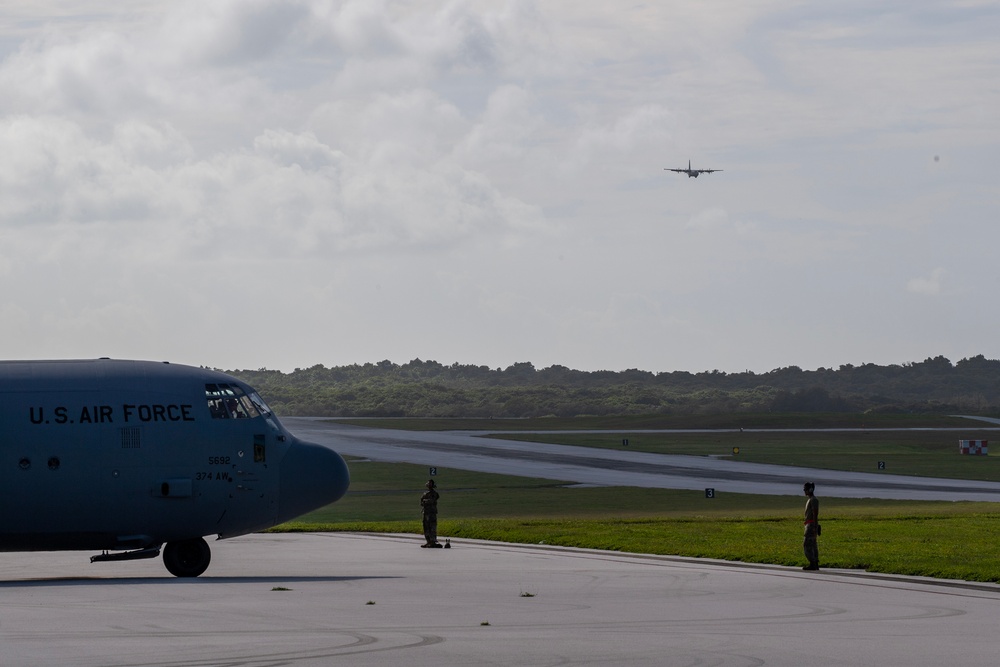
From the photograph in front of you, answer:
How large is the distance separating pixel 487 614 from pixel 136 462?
39.9ft

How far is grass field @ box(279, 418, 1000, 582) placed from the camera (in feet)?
120

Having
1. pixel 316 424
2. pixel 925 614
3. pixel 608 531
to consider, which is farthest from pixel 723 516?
pixel 316 424

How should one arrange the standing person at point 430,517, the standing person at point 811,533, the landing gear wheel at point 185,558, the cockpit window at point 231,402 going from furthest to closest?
the standing person at point 430,517 → the cockpit window at point 231,402 → the landing gear wheel at point 185,558 → the standing person at point 811,533

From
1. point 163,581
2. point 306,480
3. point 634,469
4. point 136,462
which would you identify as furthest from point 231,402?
point 634,469

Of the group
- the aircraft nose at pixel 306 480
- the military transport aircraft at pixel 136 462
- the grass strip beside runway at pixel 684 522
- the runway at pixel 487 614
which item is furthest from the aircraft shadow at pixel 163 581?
the grass strip beside runway at pixel 684 522

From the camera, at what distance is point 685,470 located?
84188 mm

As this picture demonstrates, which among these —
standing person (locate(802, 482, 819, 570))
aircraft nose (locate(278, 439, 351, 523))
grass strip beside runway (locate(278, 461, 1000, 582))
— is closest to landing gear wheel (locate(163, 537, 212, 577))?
aircraft nose (locate(278, 439, 351, 523))

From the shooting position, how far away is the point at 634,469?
278 feet

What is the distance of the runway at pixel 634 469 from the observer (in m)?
70.4

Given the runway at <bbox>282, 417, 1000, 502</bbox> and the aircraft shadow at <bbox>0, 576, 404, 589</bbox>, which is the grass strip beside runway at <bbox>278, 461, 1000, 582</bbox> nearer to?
the runway at <bbox>282, 417, 1000, 502</bbox>

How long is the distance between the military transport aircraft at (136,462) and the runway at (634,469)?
39.0 m

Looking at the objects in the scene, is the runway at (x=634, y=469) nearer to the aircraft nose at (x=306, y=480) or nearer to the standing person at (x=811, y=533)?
the standing person at (x=811, y=533)

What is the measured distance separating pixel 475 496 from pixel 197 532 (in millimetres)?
35823

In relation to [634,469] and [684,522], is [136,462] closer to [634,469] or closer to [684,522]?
[684,522]
